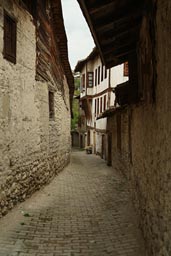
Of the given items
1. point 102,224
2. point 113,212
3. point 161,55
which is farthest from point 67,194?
point 161,55

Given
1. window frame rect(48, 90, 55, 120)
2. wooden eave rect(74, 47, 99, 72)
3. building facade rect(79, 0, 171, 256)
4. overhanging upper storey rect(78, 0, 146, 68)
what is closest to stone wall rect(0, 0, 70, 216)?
window frame rect(48, 90, 55, 120)

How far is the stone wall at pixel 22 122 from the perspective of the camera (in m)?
6.08

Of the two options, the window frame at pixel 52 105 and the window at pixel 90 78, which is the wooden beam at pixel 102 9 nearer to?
the window frame at pixel 52 105

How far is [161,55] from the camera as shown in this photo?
3338 mm

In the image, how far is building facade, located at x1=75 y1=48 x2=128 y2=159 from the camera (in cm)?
1748

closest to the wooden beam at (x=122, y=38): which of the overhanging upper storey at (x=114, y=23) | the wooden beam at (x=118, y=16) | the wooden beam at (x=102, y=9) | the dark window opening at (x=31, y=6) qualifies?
the overhanging upper storey at (x=114, y=23)

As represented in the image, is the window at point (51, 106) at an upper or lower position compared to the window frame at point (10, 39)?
lower

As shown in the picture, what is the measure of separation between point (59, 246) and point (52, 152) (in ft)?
19.2

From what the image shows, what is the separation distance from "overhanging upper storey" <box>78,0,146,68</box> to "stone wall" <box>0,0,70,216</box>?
6.89 ft

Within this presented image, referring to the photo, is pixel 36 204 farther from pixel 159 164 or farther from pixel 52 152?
pixel 159 164

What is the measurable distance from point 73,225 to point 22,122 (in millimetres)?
2802

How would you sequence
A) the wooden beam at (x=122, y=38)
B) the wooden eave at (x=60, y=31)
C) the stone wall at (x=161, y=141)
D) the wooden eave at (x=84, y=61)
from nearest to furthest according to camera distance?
1. the stone wall at (x=161, y=141)
2. the wooden beam at (x=122, y=38)
3. the wooden eave at (x=60, y=31)
4. the wooden eave at (x=84, y=61)

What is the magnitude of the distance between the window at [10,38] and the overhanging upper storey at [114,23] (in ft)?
6.55

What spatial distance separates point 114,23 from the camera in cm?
497
